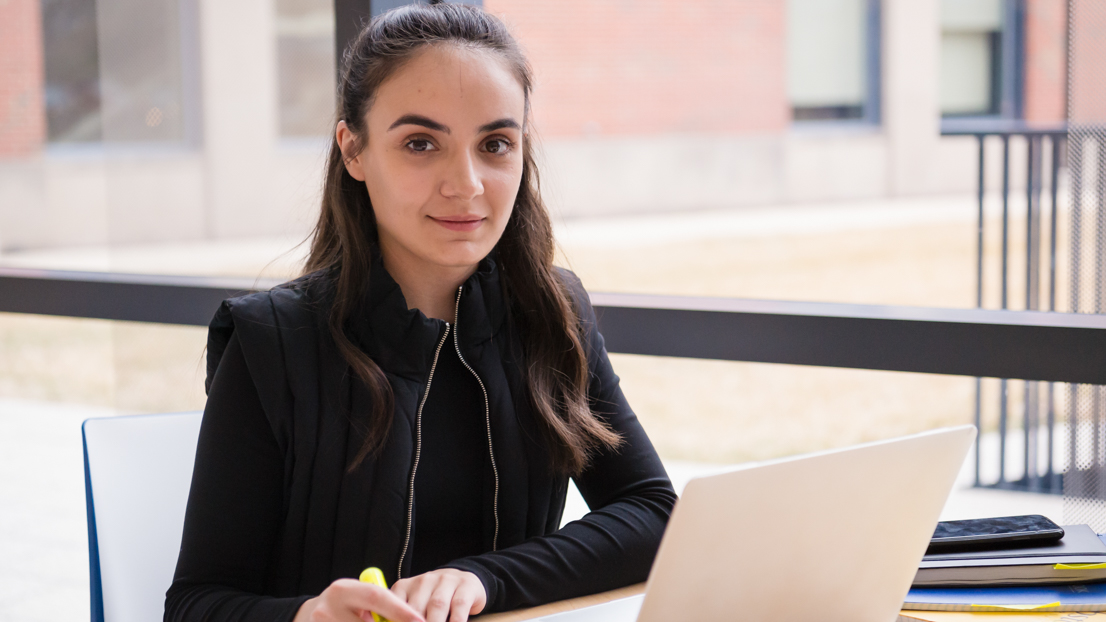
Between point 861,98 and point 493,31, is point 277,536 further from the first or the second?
point 861,98

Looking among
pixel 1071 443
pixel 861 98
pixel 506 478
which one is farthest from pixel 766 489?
pixel 861 98

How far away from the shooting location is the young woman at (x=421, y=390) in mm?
1238

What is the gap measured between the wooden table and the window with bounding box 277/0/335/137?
52.5 inches

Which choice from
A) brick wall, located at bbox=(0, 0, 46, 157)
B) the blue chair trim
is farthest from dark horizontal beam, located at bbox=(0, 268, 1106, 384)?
brick wall, located at bbox=(0, 0, 46, 157)

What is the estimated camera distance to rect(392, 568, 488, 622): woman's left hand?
1064mm

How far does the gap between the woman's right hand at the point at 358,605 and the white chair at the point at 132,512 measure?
0.44 meters

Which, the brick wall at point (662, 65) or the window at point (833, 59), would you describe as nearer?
the brick wall at point (662, 65)

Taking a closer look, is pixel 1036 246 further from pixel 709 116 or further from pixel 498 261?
pixel 709 116

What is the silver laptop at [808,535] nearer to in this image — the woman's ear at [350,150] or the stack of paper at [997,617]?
the stack of paper at [997,617]

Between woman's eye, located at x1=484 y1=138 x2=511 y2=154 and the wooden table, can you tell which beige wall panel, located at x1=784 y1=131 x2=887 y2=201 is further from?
the wooden table

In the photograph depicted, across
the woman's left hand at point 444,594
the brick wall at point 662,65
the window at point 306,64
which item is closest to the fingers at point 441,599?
the woman's left hand at point 444,594

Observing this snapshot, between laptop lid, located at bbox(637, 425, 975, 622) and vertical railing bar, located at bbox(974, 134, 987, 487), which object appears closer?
laptop lid, located at bbox(637, 425, 975, 622)

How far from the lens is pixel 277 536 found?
130 centimetres

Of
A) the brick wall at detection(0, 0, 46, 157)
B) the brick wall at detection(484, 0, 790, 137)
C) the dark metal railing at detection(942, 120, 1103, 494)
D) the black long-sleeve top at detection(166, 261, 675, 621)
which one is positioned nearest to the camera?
the black long-sleeve top at detection(166, 261, 675, 621)
